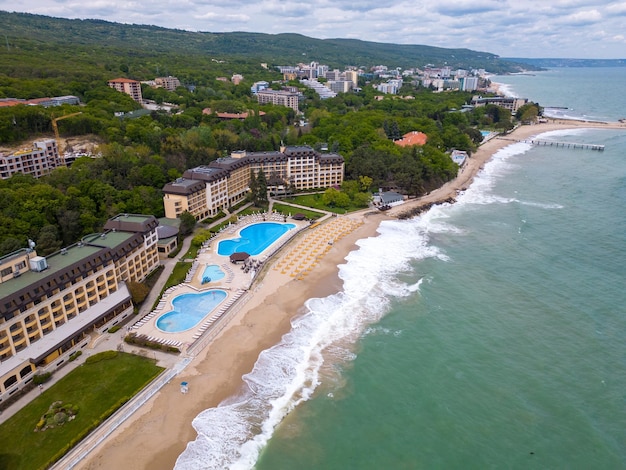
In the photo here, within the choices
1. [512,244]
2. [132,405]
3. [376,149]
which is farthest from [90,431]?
[376,149]

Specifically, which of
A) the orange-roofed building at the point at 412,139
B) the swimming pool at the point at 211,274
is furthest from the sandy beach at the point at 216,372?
the orange-roofed building at the point at 412,139

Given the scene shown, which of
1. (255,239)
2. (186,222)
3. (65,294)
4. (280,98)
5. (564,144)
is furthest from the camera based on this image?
(280,98)

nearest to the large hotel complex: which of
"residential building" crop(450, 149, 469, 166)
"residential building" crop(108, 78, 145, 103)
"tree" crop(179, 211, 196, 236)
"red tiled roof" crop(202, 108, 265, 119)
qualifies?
"tree" crop(179, 211, 196, 236)

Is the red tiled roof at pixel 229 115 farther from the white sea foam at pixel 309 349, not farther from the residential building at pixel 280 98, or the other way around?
the white sea foam at pixel 309 349

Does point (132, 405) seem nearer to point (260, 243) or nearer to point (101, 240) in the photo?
point (101, 240)

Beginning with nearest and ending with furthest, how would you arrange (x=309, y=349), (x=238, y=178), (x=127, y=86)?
(x=309, y=349) → (x=238, y=178) → (x=127, y=86)

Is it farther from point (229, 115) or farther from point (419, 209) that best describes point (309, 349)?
point (229, 115)

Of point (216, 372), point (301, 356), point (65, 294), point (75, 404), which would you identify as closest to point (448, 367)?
point (301, 356)
